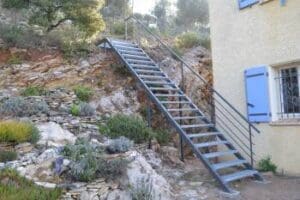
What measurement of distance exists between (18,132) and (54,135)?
0.80 m

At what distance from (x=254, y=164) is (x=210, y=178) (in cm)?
161

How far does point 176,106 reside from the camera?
10164mm

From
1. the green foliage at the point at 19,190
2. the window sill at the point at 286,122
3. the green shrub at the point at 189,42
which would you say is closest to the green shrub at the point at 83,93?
the green foliage at the point at 19,190

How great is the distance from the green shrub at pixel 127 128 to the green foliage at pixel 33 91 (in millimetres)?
1898

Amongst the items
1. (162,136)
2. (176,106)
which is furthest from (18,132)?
(176,106)

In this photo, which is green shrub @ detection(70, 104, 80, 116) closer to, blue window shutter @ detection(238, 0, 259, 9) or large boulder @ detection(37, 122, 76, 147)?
large boulder @ detection(37, 122, 76, 147)

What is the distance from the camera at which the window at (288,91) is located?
7992mm

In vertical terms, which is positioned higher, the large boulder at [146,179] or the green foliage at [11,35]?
the green foliage at [11,35]

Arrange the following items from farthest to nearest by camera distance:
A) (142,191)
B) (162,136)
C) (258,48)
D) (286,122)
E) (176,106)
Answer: (176,106) → (162,136) → (258,48) → (286,122) → (142,191)

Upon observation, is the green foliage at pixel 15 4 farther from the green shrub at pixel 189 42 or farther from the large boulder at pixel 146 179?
the large boulder at pixel 146 179

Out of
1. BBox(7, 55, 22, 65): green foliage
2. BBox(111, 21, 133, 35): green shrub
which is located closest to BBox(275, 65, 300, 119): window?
BBox(111, 21, 133, 35): green shrub

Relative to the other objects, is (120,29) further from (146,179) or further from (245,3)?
(146,179)

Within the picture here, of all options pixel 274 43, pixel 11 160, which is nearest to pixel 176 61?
pixel 274 43

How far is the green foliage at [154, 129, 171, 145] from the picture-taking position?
9359 millimetres
